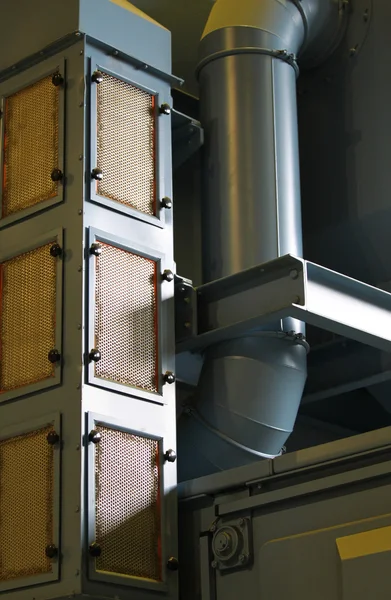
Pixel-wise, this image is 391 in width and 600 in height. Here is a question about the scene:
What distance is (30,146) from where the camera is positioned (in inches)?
281

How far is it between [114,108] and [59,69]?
42cm

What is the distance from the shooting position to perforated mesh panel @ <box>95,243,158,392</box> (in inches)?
257

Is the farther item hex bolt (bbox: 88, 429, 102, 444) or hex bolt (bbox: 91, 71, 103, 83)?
hex bolt (bbox: 91, 71, 103, 83)

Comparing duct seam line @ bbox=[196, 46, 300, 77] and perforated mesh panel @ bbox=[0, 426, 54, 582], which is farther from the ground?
duct seam line @ bbox=[196, 46, 300, 77]

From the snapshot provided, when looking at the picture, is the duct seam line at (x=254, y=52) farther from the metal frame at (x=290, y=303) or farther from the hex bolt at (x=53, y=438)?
the hex bolt at (x=53, y=438)

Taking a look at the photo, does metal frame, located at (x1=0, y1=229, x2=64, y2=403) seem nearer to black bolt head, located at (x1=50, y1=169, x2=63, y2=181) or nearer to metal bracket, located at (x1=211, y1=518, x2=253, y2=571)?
black bolt head, located at (x1=50, y1=169, x2=63, y2=181)

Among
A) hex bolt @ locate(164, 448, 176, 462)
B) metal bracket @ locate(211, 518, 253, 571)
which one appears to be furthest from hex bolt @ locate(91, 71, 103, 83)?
metal bracket @ locate(211, 518, 253, 571)

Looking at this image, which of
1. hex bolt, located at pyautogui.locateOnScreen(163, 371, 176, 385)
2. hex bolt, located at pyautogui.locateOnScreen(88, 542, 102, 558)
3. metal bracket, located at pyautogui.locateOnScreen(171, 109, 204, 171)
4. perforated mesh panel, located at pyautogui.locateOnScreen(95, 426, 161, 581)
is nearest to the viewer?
hex bolt, located at pyautogui.locateOnScreen(88, 542, 102, 558)

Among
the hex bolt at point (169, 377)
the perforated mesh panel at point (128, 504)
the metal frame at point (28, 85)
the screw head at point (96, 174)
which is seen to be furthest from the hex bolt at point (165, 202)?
the perforated mesh panel at point (128, 504)

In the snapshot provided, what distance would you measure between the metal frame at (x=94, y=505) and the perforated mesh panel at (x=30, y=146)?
4.70 feet

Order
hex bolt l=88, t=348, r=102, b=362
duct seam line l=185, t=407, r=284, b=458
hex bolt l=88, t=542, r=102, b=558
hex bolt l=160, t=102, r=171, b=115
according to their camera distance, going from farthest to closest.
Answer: hex bolt l=160, t=102, r=171, b=115, duct seam line l=185, t=407, r=284, b=458, hex bolt l=88, t=348, r=102, b=362, hex bolt l=88, t=542, r=102, b=558

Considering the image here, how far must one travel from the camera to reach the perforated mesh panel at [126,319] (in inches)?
257

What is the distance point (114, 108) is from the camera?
23.3ft

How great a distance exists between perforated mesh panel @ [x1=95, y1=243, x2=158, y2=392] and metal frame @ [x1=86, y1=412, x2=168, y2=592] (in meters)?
0.26
